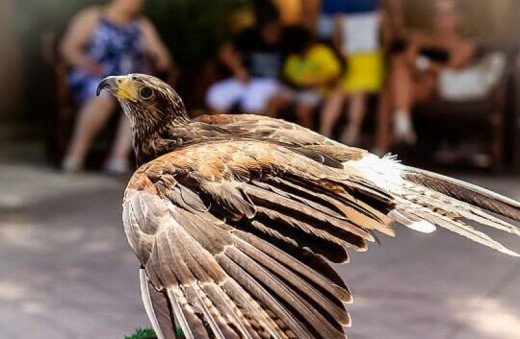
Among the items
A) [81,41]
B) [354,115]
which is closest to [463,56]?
[354,115]

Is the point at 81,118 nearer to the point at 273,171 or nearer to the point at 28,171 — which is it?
the point at 28,171

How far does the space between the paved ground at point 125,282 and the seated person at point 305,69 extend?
7.51ft

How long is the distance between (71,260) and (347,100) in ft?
13.8

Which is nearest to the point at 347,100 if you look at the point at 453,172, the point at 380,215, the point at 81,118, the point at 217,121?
the point at 453,172

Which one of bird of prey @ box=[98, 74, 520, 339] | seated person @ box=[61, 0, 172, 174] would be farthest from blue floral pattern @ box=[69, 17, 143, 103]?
bird of prey @ box=[98, 74, 520, 339]

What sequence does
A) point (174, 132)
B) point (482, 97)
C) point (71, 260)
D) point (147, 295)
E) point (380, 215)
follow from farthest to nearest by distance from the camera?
point (482, 97), point (71, 260), point (174, 132), point (380, 215), point (147, 295)

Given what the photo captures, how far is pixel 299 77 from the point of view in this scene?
9.88 metres

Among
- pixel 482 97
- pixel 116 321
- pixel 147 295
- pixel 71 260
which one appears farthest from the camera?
pixel 482 97

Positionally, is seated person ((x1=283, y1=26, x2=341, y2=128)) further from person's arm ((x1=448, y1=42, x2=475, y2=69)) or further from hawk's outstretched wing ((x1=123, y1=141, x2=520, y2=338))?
hawk's outstretched wing ((x1=123, y1=141, x2=520, y2=338))

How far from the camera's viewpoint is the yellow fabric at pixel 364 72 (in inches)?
394

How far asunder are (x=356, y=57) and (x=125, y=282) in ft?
14.7

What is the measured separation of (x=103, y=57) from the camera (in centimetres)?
942

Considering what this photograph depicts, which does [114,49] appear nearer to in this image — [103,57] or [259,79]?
[103,57]

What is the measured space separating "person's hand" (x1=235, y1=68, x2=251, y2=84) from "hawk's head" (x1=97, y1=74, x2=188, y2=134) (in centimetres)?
630
